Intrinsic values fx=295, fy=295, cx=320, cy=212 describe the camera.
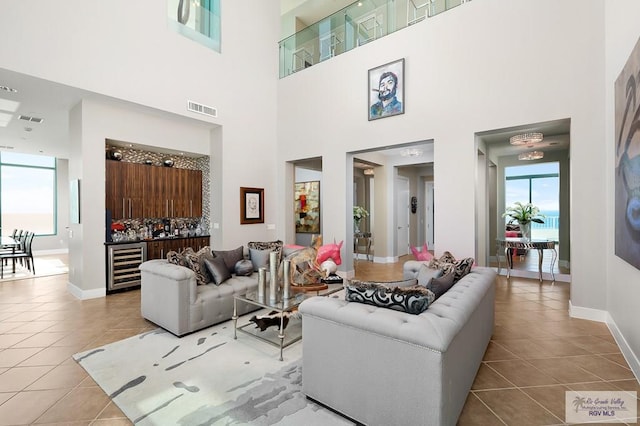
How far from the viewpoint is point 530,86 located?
4176 millimetres

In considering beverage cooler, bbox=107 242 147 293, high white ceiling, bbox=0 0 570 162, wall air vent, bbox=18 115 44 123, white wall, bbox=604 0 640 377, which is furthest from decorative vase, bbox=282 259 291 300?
wall air vent, bbox=18 115 44 123

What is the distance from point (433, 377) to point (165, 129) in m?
6.19

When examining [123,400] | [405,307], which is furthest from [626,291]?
[123,400]

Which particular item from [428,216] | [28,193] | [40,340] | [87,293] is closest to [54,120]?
[87,293]

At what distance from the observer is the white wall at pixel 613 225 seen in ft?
8.38

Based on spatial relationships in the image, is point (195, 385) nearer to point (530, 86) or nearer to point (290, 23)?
point (530, 86)

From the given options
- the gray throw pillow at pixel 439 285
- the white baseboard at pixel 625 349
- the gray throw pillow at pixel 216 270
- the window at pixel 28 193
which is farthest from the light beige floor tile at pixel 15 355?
the window at pixel 28 193

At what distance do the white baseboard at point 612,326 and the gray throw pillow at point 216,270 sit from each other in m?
4.14

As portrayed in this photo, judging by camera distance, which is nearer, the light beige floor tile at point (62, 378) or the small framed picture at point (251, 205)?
the light beige floor tile at point (62, 378)

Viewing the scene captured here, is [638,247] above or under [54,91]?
under

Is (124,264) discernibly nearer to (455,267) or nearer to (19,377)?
(19,377)

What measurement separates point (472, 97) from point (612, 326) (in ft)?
11.5

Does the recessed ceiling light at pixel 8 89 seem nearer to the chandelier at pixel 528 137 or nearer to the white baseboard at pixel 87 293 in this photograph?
the white baseboard at pixel 87 293

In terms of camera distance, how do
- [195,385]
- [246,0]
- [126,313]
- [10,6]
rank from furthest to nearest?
[246,0], [126,313], [10,6], [195,385]
